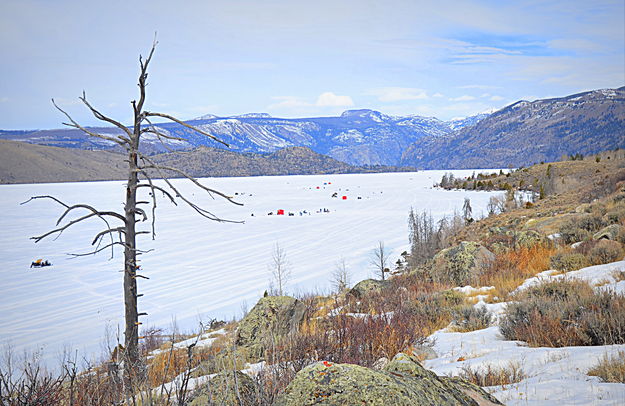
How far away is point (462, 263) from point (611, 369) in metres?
8.20

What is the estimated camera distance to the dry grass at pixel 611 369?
303 centimetres

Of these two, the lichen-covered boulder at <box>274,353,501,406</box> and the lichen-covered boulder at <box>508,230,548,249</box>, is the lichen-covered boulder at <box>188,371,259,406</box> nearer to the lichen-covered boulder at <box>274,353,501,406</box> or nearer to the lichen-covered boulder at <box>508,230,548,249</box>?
the lichen-covered boulder at <box>274,353,501,406</box>

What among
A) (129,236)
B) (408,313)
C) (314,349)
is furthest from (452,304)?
(129,236)

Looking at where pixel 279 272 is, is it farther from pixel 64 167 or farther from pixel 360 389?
pixel 64 167

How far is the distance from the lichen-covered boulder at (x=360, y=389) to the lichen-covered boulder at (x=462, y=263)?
8714 millimetres

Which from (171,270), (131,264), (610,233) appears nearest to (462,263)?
(610,233)

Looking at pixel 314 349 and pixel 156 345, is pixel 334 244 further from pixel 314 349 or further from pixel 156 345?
pixel 314 349

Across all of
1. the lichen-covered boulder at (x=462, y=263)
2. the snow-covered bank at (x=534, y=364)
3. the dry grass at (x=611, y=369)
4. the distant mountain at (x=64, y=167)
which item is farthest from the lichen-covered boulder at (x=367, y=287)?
the distant mountain at (x=64, y=167)

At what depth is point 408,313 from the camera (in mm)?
6891

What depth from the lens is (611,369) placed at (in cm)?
309

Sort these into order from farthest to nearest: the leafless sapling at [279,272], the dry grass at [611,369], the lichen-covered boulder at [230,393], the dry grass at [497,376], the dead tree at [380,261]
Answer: the dead tree at [380,261] → the leafless sapling at [279,272] → the dry grass at [497,376] → the dry grass at [611,369] → the lichen-covered boulder at [230,393]

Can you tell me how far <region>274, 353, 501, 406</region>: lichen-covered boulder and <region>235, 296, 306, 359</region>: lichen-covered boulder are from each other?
483cm

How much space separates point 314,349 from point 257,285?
1786 centimetres

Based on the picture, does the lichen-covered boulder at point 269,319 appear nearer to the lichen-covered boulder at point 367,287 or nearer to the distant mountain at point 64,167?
the lichen-covered boulder at point 367,287
